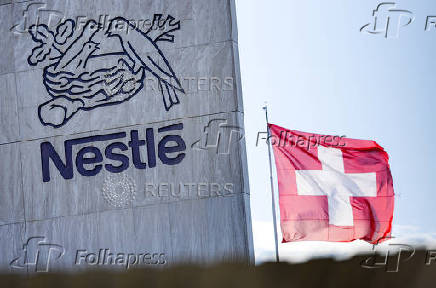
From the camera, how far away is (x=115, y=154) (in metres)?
4.54

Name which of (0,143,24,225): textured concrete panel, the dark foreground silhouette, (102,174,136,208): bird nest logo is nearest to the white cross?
(102,174,136,208): bird nest logo

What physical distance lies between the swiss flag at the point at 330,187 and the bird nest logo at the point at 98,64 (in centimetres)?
148

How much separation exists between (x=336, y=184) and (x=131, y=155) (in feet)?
6.68

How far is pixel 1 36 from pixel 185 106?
1344 millimetres

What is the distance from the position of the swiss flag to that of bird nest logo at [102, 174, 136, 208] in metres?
1.55

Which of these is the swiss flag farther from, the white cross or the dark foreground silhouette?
the dark foreground silhouette

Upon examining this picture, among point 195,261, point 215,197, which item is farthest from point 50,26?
point 195,261

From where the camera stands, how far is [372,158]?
5.81 m

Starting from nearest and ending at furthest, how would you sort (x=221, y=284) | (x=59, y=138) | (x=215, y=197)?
(x=221, y=284) → (x=215, y=197) → (x=59, y=138)

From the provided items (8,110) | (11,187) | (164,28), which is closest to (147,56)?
(164,28)

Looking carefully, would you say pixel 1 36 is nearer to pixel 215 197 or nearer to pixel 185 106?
pixel 185 106

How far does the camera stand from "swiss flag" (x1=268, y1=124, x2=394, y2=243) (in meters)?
5.71

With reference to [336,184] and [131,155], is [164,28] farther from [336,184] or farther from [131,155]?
[336,184]

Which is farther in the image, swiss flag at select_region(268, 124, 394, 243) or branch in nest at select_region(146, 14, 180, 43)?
swiss flag at select_region(268, 124, 394, 243)
